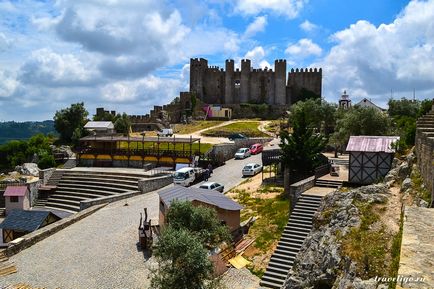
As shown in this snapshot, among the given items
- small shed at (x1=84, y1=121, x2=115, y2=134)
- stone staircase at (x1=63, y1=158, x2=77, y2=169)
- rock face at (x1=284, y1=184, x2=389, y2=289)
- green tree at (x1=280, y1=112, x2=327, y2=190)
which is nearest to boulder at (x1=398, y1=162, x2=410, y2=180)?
rock face at (x1=284, y1=184, x2=389, y2=289)

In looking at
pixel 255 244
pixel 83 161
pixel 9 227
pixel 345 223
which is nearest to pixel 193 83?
pixel 83 161

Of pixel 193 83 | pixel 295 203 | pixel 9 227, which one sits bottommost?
pixel 9 227

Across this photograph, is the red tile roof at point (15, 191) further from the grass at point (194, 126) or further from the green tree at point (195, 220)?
the grass at point (194, 126)

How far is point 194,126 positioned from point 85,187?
3771 cm

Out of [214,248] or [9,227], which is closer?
[214,248]

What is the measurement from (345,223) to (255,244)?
272 inches

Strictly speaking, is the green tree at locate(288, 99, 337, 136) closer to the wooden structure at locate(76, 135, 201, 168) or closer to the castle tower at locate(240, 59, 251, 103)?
the wooden structure at locate(76, 135, 201, 168)

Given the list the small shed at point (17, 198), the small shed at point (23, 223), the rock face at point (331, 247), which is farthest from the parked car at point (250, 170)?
the small shed at point (17, 198)

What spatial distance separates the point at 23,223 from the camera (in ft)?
87.7

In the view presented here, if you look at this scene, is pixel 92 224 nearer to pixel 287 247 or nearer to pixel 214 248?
pixel 214 248

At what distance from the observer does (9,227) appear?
1040 inches

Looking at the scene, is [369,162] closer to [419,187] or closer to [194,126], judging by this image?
[419,187]

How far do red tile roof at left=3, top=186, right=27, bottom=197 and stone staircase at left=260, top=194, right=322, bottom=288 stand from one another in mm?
23722

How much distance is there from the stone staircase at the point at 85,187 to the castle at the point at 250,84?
54880 millimetres
